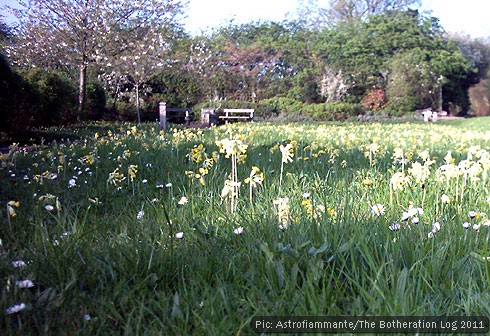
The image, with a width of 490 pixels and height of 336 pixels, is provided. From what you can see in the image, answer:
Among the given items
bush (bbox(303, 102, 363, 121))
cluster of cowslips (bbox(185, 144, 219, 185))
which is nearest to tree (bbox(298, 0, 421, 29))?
bush (bbox(303, 102, 363, 121))

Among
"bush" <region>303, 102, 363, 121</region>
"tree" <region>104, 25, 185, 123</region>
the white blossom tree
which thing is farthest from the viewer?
the white blossom tree

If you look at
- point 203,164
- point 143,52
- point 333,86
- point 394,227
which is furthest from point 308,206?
point 333,86

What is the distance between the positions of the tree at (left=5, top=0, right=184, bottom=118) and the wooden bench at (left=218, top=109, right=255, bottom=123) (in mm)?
4937

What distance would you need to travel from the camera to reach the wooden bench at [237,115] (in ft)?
60.4

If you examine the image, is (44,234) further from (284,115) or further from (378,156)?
(284,115)

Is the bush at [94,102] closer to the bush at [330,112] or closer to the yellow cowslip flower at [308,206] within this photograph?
the bush at [330,112]

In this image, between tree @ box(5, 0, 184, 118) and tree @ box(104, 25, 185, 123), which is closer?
tree @ box(5, 0, 184, 118)

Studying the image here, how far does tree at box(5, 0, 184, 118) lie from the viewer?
13734 mm

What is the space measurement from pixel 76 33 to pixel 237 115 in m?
8.05

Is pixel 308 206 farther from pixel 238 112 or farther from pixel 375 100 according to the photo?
pixel 375 100

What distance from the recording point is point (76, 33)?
45.1 ft

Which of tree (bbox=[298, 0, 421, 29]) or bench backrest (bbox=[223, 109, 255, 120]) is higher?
tree (bbox=[298, 0, 421, 29])

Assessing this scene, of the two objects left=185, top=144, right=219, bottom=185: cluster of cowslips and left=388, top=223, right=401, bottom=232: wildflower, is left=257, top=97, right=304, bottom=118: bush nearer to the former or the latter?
left=185, top=144, right=219, bottom=185: cluster of cowslips

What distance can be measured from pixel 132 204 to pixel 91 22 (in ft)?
42.4
